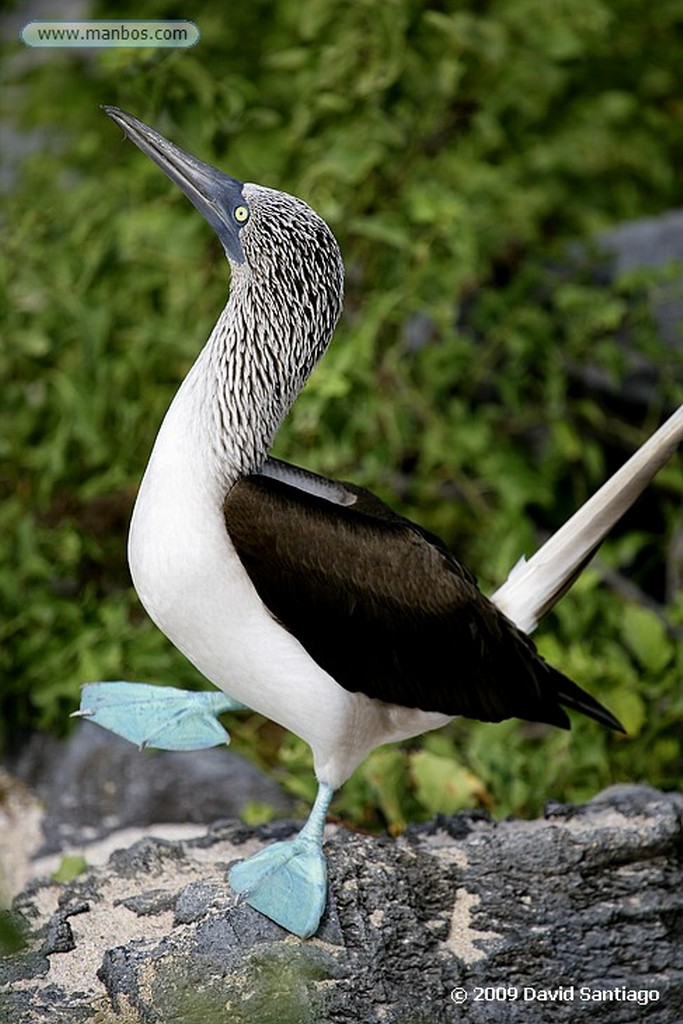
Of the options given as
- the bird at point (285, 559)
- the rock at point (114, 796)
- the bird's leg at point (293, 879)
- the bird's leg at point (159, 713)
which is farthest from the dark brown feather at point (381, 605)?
the rock at point (114, 796)

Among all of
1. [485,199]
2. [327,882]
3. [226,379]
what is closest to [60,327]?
[485,199]

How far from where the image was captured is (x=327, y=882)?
300 centimetres

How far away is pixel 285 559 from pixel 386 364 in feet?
8.14

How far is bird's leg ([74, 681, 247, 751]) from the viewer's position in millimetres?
3285

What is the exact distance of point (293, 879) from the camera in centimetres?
293

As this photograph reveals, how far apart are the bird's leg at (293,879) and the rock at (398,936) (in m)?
0.04

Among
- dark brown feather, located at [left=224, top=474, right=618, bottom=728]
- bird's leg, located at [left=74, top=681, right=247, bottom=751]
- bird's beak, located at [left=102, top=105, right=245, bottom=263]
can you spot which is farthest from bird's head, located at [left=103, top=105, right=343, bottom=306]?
bird's leg, located at [left=74, top=681, right=247, bottom=751]

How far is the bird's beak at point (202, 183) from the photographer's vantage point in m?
2.93

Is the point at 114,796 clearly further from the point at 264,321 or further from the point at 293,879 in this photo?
the point at 264,321

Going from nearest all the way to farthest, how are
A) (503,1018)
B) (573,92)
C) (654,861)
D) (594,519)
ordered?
1. (503,1018)
2. (594,519)
3. (654,861)
4. (573,92)

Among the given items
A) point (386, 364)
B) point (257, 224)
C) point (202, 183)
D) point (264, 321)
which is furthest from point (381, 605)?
point (386, 364)

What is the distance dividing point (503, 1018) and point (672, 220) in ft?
12.8

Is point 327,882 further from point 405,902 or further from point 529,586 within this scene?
point 529,586

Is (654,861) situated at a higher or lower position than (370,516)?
lower
